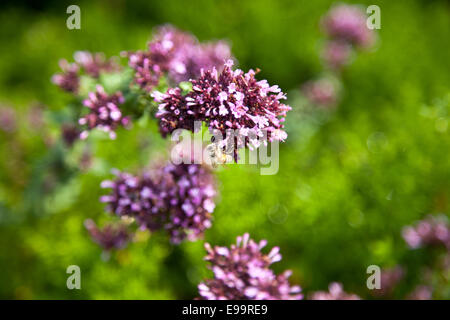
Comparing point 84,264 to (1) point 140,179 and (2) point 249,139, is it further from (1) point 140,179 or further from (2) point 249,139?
(2) point 249,139

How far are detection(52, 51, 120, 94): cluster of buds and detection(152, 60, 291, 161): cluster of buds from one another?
55 cm

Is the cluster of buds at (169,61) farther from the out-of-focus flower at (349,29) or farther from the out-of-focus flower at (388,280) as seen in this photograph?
the out-of-focus flower at (349,29)

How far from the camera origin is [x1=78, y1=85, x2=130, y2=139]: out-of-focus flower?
1250mm

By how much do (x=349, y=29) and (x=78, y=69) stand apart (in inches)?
75.2

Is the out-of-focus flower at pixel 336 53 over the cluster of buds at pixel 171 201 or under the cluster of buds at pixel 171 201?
over

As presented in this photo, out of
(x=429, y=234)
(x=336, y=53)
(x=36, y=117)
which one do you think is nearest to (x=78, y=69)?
(x=36, y=117)

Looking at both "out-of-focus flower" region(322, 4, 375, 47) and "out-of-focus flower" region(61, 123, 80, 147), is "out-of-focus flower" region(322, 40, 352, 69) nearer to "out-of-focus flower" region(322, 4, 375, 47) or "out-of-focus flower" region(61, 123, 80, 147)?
"out-of-focus flower" region(322, 4, 375, 47)

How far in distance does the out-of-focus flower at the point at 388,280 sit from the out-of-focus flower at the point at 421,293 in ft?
0.25

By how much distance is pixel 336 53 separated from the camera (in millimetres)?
2762

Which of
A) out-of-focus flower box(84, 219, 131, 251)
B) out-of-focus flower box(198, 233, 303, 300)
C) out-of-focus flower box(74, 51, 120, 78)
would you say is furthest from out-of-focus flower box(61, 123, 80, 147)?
out-of-focus flower box(198, 233, 303, 300)

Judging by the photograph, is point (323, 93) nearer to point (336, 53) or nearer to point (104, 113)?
point (336, 53)

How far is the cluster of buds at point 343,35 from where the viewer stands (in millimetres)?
2695

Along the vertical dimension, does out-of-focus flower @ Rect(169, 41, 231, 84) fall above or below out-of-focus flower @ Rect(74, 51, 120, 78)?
below

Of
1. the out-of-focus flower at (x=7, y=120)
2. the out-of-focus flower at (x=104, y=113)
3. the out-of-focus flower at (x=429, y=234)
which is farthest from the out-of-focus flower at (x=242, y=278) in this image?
the out-of-focus flower at (x=7, y=120)
